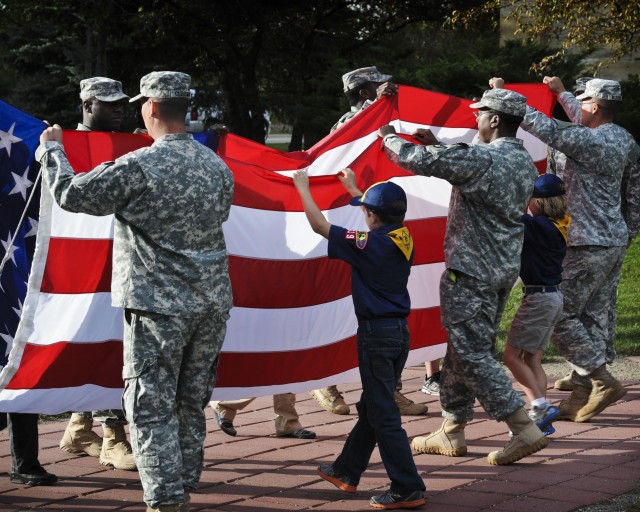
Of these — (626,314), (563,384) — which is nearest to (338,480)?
(563,384)

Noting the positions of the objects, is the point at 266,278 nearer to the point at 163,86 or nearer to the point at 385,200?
the point at 385,200

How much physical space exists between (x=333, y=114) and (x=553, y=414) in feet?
70.8

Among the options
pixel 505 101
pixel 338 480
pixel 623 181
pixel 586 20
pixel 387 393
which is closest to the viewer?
pixel 387 393

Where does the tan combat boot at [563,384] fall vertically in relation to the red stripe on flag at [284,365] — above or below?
below

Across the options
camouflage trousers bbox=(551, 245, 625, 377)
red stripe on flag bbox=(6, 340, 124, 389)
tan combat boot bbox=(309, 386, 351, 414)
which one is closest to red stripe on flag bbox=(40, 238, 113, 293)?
red stripe on flag bbox=(6, 340, 124, 389)

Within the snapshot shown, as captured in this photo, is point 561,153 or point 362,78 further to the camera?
point 362,78

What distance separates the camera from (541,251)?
7500 mm

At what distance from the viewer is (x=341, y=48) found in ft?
114

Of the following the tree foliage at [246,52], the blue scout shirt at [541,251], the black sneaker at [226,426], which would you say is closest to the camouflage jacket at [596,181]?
the blue scout shirt at [541,251]

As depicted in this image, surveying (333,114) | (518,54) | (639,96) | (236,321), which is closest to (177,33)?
(333,114)

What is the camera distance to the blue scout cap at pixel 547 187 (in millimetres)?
7566

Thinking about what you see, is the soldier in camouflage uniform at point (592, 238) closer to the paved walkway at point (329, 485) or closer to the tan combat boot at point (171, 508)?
the paved walkway at point (329, 485)

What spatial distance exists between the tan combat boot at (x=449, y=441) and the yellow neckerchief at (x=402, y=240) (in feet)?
4.89

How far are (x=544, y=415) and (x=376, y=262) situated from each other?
2137mm
